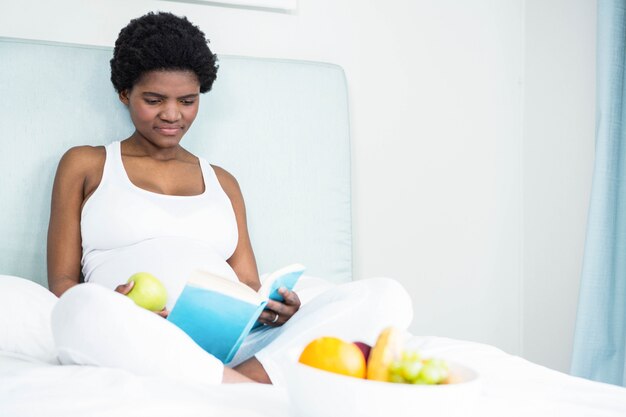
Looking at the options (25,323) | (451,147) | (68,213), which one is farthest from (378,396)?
(451,147)

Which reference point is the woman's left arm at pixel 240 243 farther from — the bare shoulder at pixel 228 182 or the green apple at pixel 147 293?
the green apple at pixel 147 293

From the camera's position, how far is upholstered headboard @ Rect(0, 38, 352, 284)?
1.94 m

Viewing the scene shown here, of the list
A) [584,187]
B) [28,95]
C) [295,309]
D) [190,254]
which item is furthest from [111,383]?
[584,187]

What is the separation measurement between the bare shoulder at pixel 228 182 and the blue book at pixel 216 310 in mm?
693

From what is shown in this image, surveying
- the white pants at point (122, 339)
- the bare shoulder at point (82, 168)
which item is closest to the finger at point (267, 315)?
the white pants at point (122, 339)

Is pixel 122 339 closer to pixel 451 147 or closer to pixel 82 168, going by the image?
pixel 82 168

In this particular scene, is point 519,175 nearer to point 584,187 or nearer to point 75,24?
point 584,187

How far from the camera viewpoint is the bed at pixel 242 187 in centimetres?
104

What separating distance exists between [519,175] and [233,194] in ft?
4.09

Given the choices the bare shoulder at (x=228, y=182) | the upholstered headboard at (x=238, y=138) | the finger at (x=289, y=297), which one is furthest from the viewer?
the bare shoulder at (x=228, y=182)

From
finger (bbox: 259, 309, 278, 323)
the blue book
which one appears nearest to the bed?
the blue book

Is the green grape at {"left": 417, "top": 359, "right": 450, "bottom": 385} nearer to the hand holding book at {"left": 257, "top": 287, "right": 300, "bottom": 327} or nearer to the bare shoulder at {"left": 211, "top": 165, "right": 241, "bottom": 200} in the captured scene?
the hand holding book at {"left": 257, "top": 287, "right": 300, "bottom": 327}

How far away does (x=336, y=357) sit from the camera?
0.80 meters

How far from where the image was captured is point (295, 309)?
61.9 inches
